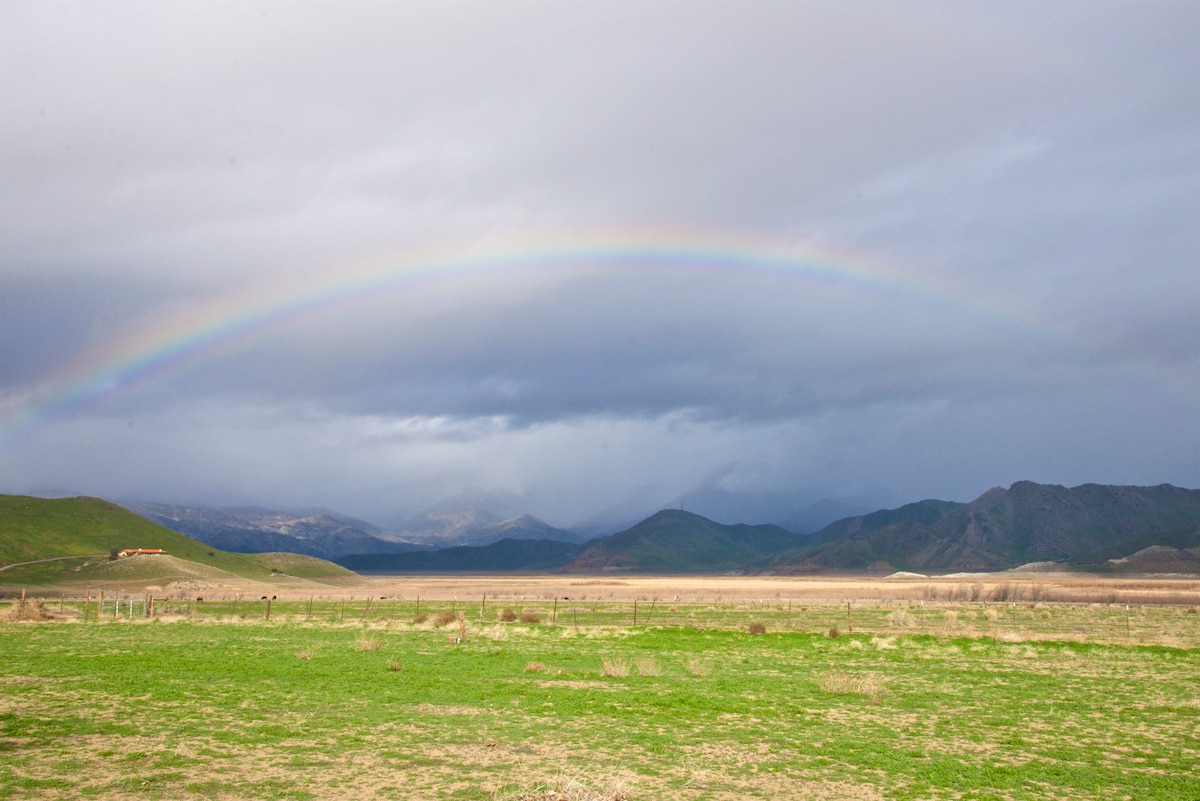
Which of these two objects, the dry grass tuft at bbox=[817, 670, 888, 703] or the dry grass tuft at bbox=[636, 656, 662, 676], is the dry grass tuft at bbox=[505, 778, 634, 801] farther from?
the dry grass tuft at bbox=[636, 656, 662, 676]

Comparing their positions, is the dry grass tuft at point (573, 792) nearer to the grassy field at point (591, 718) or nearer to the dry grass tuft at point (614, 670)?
the grassy field at point (591, 718)

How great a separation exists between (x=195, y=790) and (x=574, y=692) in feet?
35.0

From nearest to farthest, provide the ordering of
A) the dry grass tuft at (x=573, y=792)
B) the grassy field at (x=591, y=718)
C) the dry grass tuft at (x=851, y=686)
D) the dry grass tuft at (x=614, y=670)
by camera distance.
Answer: the dry grass tuft at (x=573, y=792)
the grassy field at (x=591, y=718)
the dry grass tuft at (x=851, y=686)
the dry grass tuft at (x=614, y=670)

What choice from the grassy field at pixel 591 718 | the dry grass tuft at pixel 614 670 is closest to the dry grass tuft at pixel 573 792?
the grassy field at pixel 591 718

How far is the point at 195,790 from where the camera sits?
12.4 meters

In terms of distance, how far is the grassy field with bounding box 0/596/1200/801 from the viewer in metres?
13.1

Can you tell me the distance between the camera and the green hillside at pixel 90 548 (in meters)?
111

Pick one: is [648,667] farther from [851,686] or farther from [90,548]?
[90,548]

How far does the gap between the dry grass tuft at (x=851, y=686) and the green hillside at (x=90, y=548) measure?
104878 millimetres

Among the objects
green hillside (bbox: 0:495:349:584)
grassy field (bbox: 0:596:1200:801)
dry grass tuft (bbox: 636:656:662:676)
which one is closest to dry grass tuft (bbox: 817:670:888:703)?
grassy field (bbox: 0:596:1200:801)

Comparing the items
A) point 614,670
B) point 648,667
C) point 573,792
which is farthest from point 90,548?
point 573,792

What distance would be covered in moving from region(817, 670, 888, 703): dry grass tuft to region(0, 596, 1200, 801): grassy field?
0.06 metres

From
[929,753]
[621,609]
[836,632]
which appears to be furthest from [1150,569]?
[929,753]

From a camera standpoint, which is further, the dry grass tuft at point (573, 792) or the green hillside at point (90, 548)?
the green hillside at point (90, 548)
